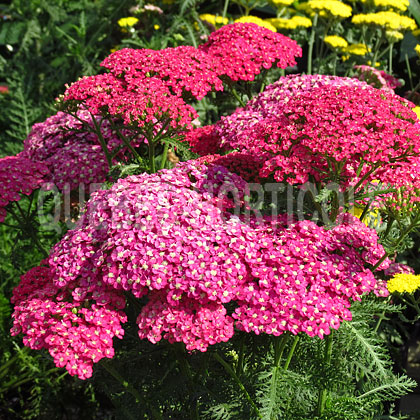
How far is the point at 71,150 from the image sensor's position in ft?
8.94

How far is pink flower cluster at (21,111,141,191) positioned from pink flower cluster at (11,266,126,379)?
69 centimetres

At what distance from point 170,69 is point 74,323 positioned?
46.2 inches

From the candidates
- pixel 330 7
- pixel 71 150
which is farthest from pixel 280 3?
pixel 71 150

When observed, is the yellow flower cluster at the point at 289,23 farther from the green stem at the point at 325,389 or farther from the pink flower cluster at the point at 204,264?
the green stem at the point at 325,389

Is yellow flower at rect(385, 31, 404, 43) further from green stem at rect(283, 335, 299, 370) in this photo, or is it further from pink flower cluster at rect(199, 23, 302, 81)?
green stem at rect(283, 335, 299, 370)

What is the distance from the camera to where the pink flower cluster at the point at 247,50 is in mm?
2850

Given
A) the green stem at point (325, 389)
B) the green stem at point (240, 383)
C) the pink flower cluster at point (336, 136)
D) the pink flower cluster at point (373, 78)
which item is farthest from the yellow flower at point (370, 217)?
the pink flower cluster at point (373, 78)

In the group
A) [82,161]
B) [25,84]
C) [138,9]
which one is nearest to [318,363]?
[82,161]

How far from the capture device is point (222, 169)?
229 centimetres

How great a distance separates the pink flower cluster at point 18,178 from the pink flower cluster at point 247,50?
37.0 inches

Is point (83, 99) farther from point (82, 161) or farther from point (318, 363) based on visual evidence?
point (318, 363)

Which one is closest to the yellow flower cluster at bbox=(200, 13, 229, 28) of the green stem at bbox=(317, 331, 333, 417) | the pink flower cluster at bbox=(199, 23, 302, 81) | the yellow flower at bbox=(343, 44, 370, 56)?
the yellow flower at bbox=(343, 44, 370, 56)

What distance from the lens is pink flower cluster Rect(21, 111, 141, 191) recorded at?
2627 millimetres

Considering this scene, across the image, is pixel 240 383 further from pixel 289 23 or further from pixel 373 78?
pixel 289 23
